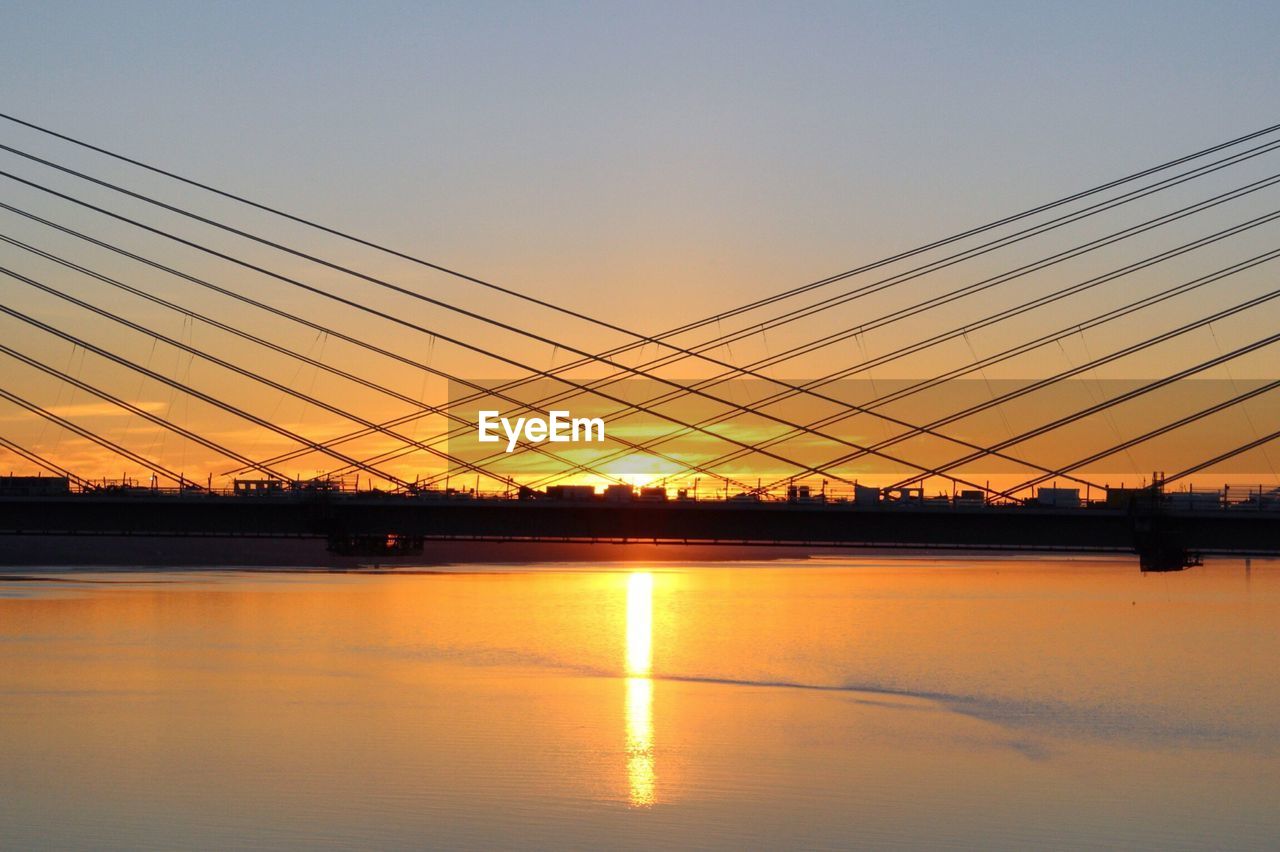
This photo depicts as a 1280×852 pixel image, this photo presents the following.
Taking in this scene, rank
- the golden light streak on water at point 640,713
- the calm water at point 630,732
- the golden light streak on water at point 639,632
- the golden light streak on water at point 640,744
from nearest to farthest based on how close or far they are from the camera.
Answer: the calm water at point 630,732 < the golden light streak on water at point 640,744 < the golden light streak on water at point 640,713 < the golden light streak on water at point 639,632

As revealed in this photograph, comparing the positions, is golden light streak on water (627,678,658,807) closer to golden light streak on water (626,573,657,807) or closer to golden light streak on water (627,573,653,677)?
golden light streak on water (626,573,657,807)

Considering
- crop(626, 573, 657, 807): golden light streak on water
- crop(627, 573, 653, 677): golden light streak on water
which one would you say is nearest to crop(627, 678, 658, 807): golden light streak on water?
crop(626, 573, 657, 807): golden light streak on water

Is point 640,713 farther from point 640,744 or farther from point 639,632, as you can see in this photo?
point 639,632

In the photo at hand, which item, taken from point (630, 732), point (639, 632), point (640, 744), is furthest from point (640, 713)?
point (639, 632)

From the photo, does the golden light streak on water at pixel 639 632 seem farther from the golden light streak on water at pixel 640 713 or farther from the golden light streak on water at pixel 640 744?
the golden light streak on water at pixel 640 744

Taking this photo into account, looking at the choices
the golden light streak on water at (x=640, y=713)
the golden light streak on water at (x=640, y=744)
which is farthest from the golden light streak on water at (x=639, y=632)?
the golden light streak on water at (x=640, y=744)

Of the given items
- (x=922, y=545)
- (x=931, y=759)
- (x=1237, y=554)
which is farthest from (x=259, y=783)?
(x=1237, y=554)
